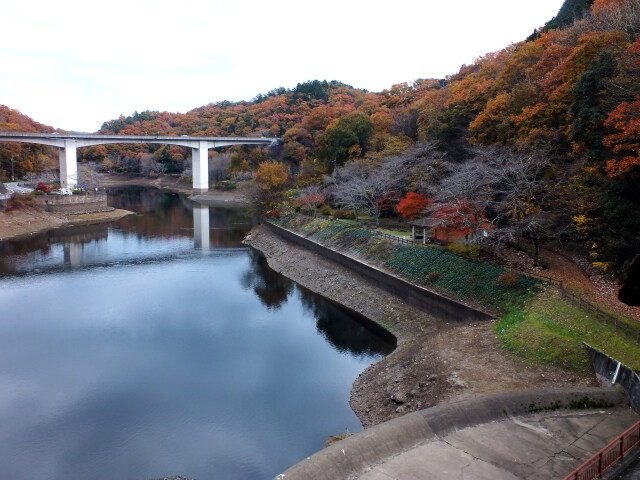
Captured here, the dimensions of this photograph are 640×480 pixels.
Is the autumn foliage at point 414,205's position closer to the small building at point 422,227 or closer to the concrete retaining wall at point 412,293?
the small building at point 422,227

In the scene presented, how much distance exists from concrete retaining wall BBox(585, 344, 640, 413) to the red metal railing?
1908mm

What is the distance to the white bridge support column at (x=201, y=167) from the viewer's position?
209 ft

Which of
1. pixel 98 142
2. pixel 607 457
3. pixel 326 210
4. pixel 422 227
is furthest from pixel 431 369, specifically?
pixel 98 142

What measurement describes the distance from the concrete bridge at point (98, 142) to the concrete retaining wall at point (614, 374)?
56350 mm

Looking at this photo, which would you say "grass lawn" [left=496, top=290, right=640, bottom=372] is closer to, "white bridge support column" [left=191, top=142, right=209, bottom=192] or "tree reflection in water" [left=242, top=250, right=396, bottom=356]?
"tree reflection in water" [left=242, top=250, right=396, bottom=356]

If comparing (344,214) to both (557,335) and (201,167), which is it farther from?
(201,167)

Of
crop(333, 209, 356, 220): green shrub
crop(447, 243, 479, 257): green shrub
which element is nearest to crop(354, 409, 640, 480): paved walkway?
crop(447, 243, 479, 257): green shrub

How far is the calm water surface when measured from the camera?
33.2 ft

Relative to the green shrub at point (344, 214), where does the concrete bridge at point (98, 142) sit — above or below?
above

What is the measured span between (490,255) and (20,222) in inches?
1505

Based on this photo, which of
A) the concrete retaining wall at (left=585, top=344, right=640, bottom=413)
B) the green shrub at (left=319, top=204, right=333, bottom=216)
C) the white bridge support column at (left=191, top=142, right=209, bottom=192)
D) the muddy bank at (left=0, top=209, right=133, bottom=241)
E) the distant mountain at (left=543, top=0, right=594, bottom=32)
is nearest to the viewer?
the concrete retaining wall at (left=585, top=344, right=640, bottom=413)

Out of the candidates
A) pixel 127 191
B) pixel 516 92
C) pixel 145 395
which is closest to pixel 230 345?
pixel 145 395

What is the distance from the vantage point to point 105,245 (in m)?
33.2

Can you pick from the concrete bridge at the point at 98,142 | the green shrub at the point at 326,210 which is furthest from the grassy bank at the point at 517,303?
the concrete bridge at the point at 98,142
